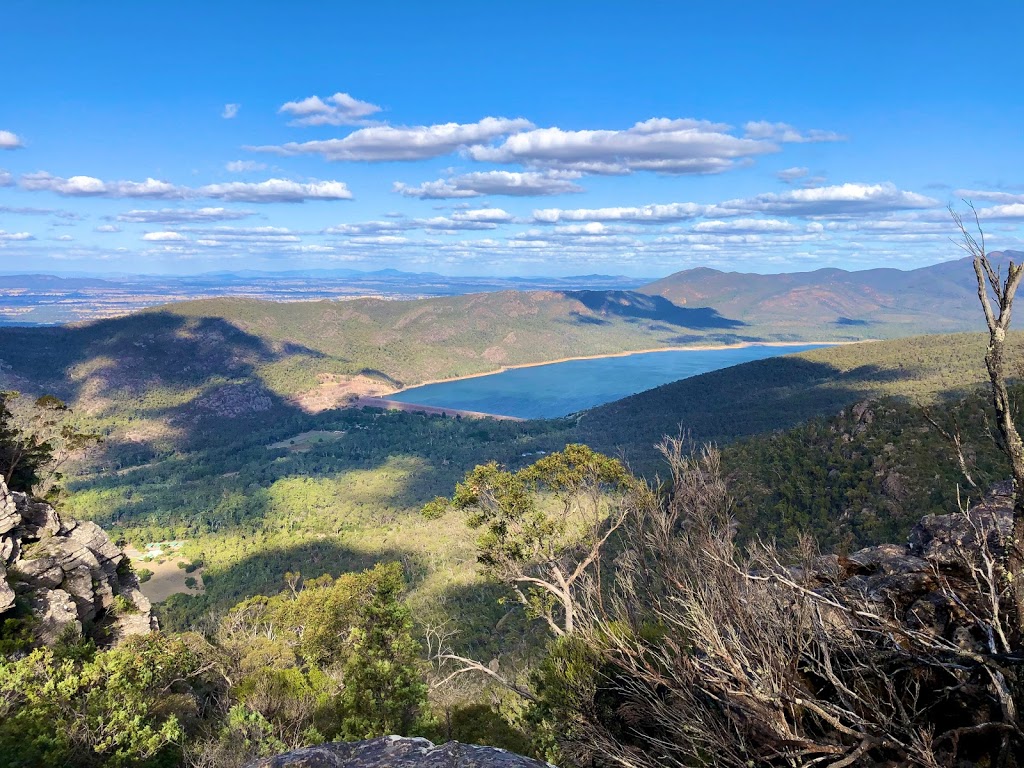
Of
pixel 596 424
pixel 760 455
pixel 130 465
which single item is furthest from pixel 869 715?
pixel 130 465

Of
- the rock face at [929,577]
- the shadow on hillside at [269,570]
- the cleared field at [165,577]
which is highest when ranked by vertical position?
the rock face at [929,577]

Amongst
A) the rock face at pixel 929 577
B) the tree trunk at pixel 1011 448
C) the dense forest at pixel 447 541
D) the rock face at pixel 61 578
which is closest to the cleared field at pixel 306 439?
the dense forest at pixel 447 541

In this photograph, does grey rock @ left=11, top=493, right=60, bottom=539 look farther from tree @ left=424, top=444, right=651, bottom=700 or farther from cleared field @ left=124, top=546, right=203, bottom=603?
cleared field @ left=124, top=546, right=203, bottom=603

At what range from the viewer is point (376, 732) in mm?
16047

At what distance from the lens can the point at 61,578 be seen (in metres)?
22.4

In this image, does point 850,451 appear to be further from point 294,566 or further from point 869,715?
point 294,566

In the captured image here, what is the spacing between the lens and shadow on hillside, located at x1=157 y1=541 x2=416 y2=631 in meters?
60.1

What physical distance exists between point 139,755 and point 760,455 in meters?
48.6

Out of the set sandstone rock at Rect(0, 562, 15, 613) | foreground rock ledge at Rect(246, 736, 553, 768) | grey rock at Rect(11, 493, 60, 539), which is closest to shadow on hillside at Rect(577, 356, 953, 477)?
grey rock at Rect(11, 493, 60, 539)

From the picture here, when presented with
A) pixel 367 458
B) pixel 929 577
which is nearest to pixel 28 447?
pixel 929 577

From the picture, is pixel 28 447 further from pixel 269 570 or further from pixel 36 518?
pixel 269 570

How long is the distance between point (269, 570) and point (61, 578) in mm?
53408

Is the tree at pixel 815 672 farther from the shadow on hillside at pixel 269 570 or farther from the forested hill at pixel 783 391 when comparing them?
the forested hill at pixel 783 391

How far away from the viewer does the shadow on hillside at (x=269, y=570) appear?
6006 cm
